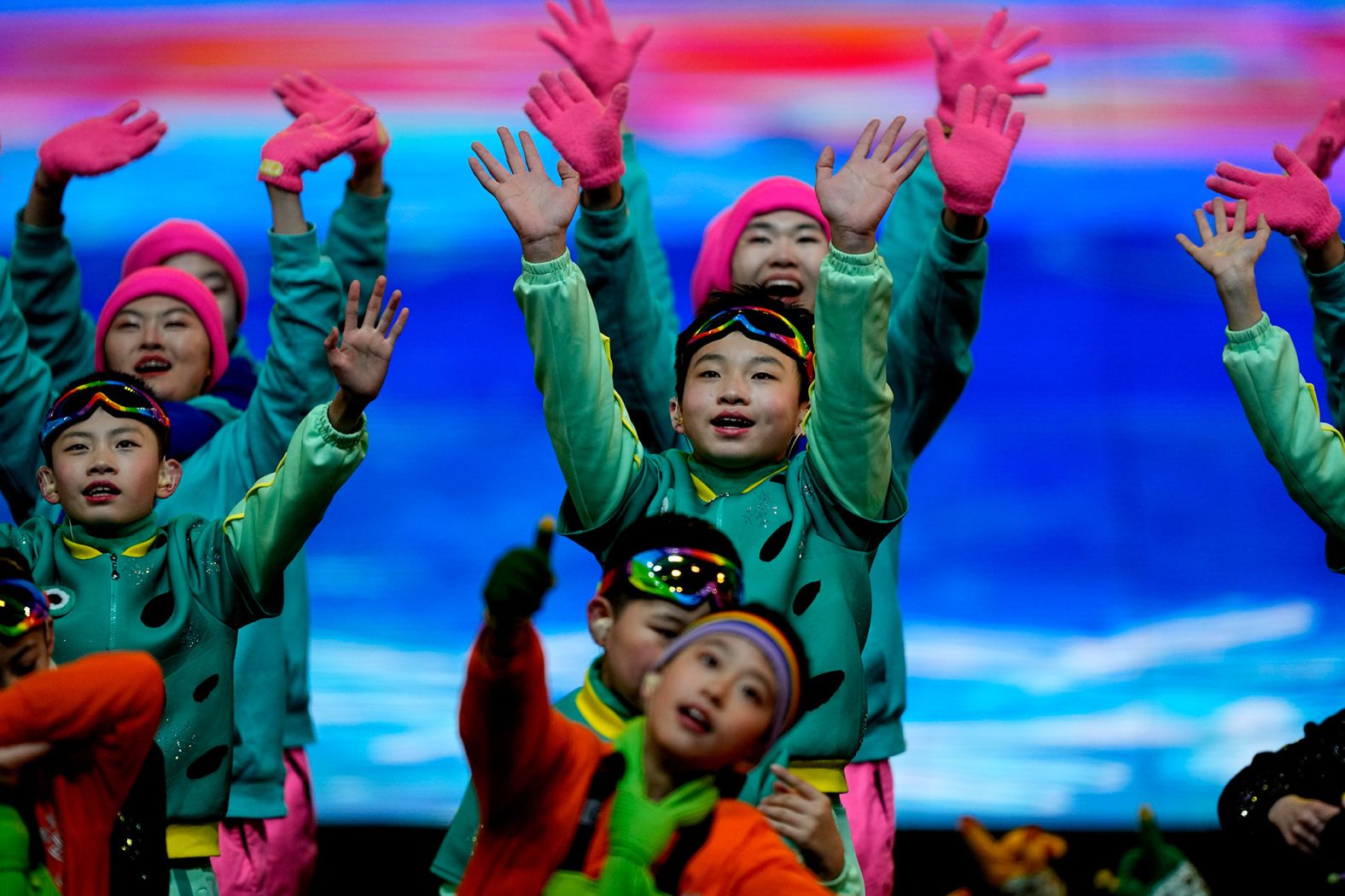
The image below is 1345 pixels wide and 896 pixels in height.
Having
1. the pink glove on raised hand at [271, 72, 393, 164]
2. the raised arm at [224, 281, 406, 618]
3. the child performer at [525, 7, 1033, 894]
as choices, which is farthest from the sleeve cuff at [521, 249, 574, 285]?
the pink glove on raised hand at [271, 72, 393, 164]

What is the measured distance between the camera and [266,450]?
9.39 feet

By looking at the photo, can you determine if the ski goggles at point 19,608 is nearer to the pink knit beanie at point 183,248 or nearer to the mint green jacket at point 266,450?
the mint green jacket at point 266,450

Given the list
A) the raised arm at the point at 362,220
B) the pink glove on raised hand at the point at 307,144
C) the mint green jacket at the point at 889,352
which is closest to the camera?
the mint green jacket at the point at 889,352

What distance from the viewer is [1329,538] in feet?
8.54

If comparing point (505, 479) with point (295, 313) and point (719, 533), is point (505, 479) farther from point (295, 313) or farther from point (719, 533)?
point (719, 533)

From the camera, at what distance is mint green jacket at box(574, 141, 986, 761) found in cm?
279

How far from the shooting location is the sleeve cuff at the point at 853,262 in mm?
2174

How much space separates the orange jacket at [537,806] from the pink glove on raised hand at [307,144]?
4.62ft

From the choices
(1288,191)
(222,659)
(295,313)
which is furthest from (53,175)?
(1288,191)

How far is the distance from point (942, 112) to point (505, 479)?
1223 mm

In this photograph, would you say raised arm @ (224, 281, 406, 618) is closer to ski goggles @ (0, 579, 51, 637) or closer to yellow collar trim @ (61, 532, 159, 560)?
yellow collar trim @ (61, 532, 159, 560)

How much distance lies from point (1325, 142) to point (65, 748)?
222 centimetres

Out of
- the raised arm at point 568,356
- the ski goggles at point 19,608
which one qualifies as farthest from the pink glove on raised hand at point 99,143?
the ski goggles at point 19,608

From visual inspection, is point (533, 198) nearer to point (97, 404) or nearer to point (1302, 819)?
point (97, 404)
